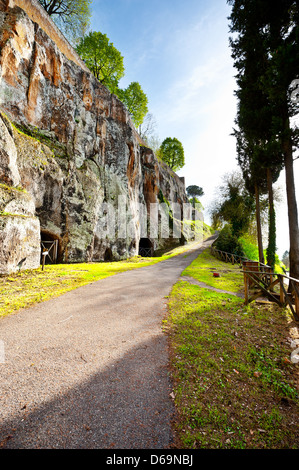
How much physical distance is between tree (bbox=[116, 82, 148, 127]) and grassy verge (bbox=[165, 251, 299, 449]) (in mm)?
40715

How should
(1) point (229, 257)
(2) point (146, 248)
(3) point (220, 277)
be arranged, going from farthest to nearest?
(2) point (146, 248)
(1) point (229, 257)
(3) point (220, 277)

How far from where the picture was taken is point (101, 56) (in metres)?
27.9

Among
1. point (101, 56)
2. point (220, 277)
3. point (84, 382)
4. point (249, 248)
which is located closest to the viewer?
point (84, 382)

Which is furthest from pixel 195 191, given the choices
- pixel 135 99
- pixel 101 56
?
pixel 101 56

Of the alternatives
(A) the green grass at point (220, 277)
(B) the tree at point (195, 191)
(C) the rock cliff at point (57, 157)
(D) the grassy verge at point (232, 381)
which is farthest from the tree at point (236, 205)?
(B) the tree at point (195, 191)

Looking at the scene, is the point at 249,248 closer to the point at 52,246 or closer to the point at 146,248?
the point at 146,248

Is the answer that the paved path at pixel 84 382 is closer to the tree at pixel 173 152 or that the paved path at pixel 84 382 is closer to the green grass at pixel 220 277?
the green grass at pixel 220 277

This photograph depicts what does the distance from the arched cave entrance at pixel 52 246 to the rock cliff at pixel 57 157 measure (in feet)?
0.30

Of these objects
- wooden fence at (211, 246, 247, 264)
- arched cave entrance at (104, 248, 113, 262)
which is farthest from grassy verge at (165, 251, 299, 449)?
wooden fence at (211, 246, 247, 264)

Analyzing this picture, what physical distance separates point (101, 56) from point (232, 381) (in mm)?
40237

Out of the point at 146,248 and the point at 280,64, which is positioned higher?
the point at 280,64

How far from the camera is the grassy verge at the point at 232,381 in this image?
204 centimetres

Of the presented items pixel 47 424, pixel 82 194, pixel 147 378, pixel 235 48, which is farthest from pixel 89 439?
pixel 82 194

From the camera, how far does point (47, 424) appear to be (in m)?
2.01
